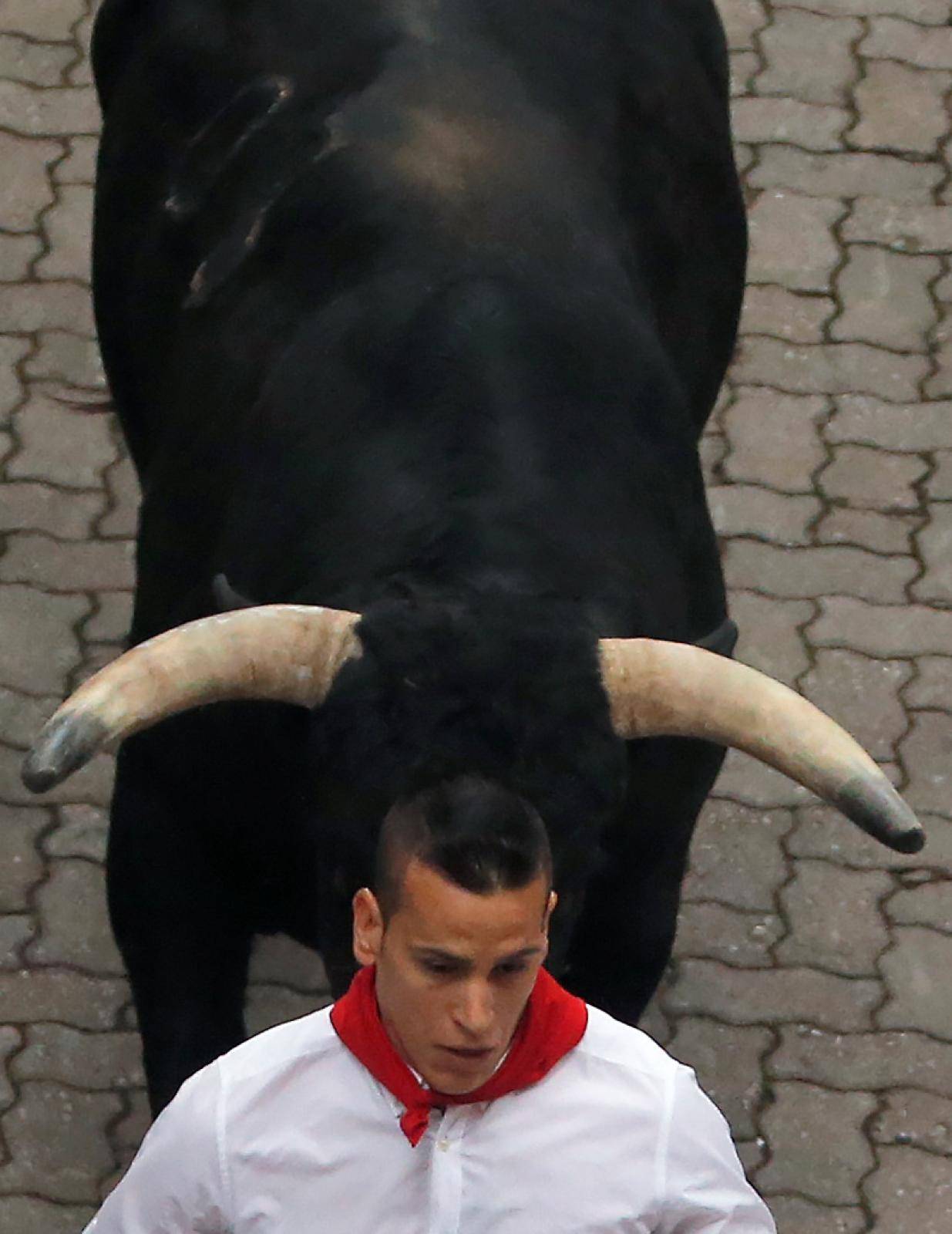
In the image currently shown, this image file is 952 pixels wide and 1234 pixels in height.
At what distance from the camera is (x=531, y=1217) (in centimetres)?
284

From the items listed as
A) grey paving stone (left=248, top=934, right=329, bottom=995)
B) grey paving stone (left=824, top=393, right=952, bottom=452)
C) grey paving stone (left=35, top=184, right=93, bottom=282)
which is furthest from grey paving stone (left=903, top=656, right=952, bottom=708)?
grey paving stone (left=35, top=184, right=93, bottom=282)

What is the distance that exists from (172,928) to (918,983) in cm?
178

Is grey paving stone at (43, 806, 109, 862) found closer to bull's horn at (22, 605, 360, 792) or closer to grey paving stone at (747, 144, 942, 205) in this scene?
bull's horn at (22, 605, 360, 792)

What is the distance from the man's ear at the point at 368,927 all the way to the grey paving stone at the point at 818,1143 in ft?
7.47

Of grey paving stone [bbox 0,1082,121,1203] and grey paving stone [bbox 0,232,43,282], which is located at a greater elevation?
grey paving stone [bbox 0,232,43,282]

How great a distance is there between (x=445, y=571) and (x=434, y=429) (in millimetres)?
394

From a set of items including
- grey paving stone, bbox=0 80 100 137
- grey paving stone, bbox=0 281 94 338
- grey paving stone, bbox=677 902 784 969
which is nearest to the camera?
grey paving stone, bbox=677 902 784 969

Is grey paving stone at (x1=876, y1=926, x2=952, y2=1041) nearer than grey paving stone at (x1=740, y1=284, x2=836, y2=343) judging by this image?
Yes

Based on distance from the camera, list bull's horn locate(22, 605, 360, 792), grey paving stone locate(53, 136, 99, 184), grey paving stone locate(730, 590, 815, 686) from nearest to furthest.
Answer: bull's horn locate(22, 605, 360, 792) → grey paving stone locate(730, 590, 815, 686) → grey paving stone locate(53, 136, 99, 184)

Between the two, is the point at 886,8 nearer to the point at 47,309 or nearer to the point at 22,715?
the point at 47,309

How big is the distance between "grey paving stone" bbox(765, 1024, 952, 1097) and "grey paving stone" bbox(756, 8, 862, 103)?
136 inches

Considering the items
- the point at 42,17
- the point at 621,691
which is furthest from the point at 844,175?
the point at 621,691

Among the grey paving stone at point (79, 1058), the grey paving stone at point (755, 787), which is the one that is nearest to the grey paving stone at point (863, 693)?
the grey paving stone at point (755, 787)

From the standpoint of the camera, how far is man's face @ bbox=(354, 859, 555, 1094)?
2684 millimetres
